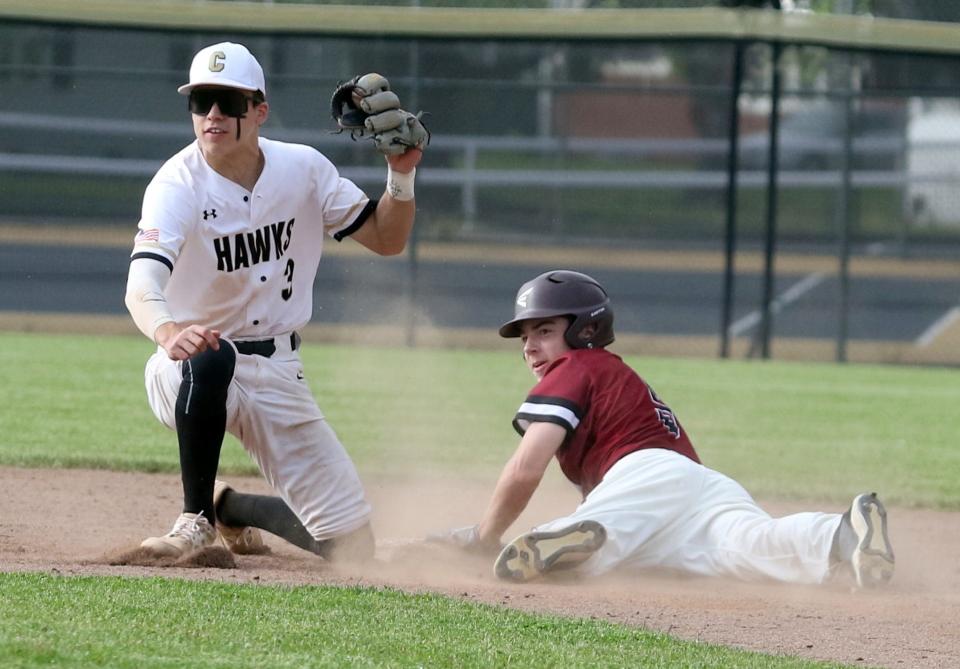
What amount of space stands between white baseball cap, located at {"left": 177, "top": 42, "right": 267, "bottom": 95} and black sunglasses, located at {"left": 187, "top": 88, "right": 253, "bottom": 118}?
3 cm

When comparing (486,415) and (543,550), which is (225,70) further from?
(486,415)

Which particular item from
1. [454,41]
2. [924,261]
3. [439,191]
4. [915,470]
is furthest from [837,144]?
[915,470]

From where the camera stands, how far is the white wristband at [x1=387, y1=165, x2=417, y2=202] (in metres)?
4.73

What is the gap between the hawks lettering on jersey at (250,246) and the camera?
450cm

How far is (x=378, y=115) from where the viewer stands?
450 cm

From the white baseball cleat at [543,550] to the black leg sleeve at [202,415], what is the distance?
956 mm

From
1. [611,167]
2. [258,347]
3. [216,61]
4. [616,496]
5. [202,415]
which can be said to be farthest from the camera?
[611,167]

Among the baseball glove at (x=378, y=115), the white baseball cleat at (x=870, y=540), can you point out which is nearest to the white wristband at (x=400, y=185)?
the baseball glove at (x=378, y=115)

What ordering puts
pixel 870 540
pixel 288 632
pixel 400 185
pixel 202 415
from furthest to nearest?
pixel 400 185
pixel 202 415
pixel 870 540
pixel 288 632

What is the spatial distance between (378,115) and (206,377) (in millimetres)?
1019

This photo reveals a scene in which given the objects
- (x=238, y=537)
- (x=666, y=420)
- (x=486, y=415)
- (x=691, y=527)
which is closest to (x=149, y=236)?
(x=238, y=537)

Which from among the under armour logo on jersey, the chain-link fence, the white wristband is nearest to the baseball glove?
the white wristband

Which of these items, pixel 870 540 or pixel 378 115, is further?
pixel 378 115

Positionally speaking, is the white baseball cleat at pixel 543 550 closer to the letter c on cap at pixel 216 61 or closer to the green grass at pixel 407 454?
the green grass at pixel 407 454
